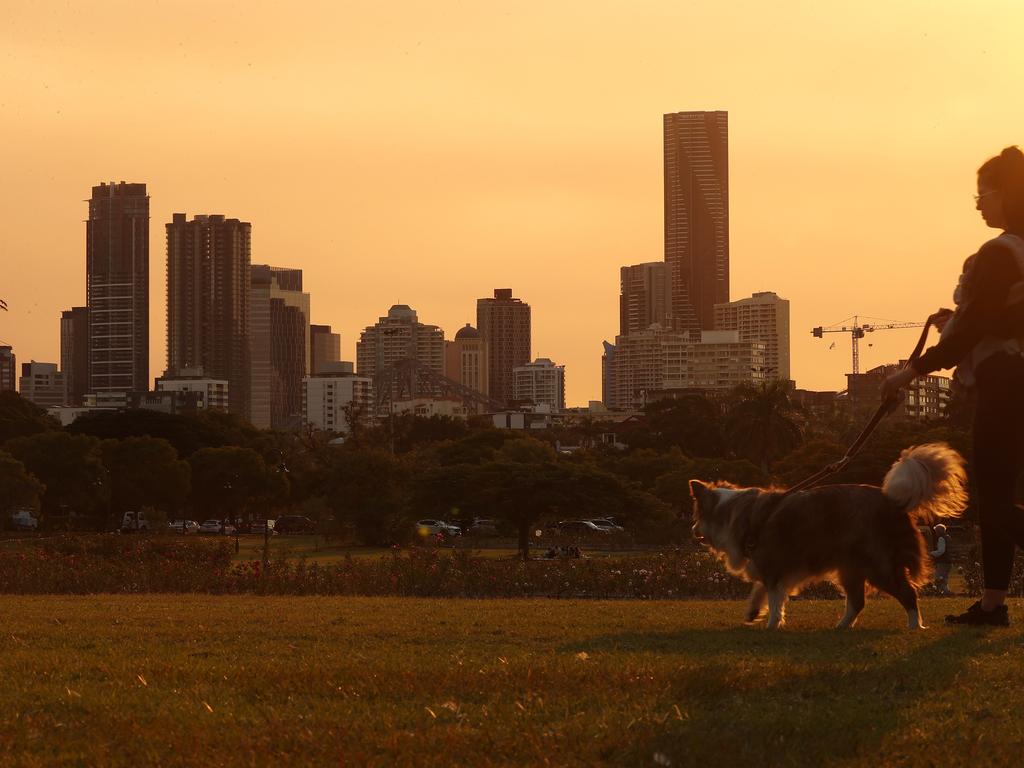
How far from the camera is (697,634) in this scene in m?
9.94

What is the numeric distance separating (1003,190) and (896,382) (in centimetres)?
138

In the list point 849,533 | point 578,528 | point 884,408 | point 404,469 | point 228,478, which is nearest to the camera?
point 884,408

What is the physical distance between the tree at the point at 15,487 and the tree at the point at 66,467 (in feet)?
27.9

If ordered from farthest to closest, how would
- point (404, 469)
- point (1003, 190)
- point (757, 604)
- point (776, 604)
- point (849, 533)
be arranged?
point (404, 469), point (757, 604), point (776, 604), point (849, 533), point (1003, 190)

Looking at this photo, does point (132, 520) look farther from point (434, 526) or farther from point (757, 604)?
point (757, 604)

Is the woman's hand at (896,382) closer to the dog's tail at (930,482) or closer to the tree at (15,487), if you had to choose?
the dog's tail at (930,482)

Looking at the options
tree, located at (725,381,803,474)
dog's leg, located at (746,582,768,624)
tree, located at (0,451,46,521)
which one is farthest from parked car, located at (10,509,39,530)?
dog's leg, located at (746,582,768,624)

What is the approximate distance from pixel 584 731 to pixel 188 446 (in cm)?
10755

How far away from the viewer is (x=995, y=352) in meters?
9.16

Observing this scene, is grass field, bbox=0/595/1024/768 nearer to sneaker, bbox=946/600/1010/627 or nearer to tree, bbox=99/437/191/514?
sneaker, bbox=946/600/1010/627

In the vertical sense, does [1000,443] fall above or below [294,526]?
above

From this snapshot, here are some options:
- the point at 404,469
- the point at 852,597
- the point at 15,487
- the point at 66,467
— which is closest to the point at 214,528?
the point at 66,467

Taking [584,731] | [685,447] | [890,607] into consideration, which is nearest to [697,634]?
[890,607]

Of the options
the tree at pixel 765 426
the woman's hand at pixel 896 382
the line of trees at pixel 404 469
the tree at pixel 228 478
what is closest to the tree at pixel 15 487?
the line of trees at pixel 404 469
